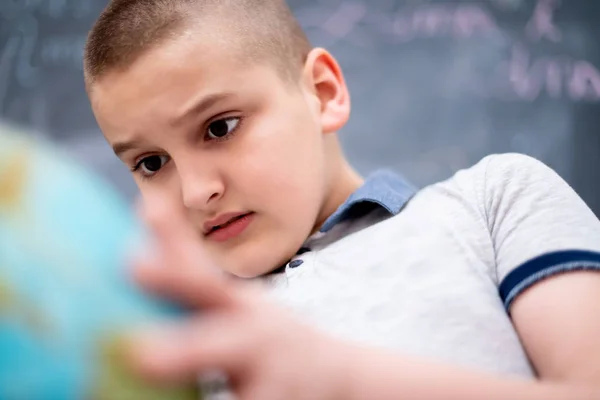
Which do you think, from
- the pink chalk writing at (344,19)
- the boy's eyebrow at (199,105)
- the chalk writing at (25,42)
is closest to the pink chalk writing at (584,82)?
the pink chalk writing at (344,19)

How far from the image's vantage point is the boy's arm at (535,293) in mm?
317

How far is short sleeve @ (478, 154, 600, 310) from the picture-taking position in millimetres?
504

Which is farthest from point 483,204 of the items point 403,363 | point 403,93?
point 403,93

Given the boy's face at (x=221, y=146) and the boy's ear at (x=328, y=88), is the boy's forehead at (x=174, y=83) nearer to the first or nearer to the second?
the boy's face at (x=221, y=146)

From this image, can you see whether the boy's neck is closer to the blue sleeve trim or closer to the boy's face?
the boy's face

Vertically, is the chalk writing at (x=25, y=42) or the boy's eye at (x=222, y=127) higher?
the chalk writing at (x=25, y=42)

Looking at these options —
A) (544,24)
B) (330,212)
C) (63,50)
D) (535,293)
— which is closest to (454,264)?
(535,293)

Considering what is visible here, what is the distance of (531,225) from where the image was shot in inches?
21.4

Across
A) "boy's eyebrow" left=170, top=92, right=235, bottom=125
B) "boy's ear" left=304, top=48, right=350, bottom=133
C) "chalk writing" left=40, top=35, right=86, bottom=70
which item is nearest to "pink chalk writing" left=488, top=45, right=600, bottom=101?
"boy's ear" left=304, top=48, right=350, bottom=133

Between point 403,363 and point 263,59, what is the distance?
0.46m

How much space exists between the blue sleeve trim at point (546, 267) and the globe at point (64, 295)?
0.34m

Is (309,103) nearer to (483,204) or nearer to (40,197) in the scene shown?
(483,204)

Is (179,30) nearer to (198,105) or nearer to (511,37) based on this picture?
(198,105)

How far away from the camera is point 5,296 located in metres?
0.28
